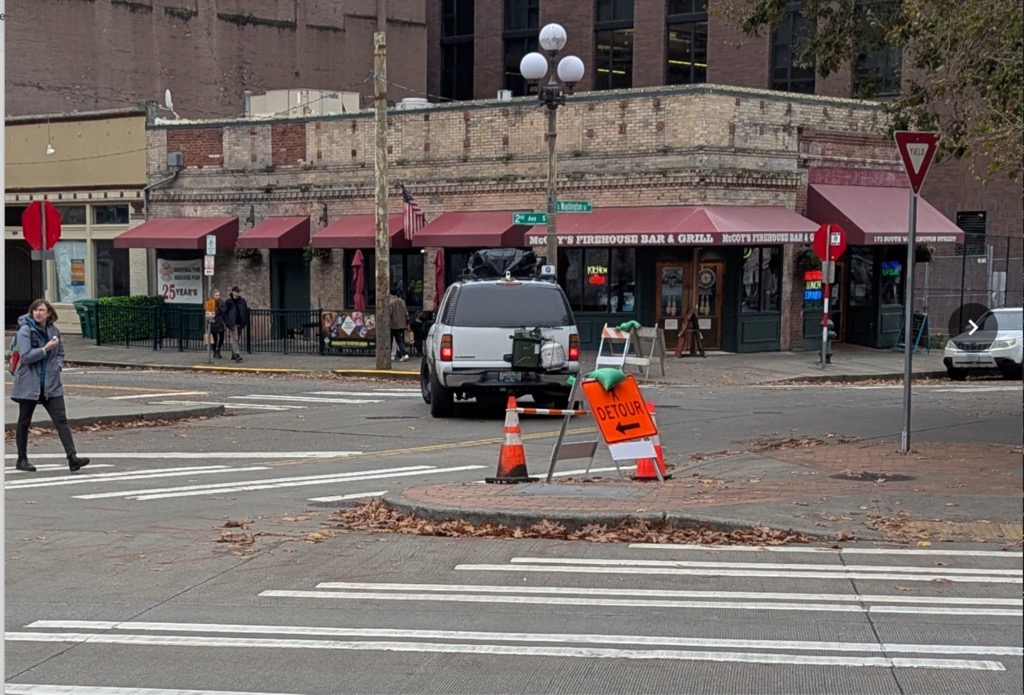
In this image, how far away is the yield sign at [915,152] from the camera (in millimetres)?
12805

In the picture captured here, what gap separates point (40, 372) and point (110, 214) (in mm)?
28576

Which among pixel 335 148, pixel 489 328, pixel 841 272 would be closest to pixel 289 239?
pixel 335 148

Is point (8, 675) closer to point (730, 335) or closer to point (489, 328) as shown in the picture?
point (489, 328)

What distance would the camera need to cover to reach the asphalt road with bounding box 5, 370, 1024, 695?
6.34 meters

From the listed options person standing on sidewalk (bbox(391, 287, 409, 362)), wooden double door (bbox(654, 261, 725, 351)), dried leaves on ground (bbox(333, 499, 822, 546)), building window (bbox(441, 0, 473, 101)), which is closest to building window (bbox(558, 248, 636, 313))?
wooden double door (bbox(654, 261, 725, 351))

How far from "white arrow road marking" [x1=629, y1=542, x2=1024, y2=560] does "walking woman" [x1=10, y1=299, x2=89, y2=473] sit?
292 inches

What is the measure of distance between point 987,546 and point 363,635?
15.5ft

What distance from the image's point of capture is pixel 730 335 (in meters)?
31.5

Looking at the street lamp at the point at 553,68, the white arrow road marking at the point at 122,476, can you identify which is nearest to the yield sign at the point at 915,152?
the white arrow road marking at the point at 122,476

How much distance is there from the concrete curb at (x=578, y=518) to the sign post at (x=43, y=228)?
20.6 metres

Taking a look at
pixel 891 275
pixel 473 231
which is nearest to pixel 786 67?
pixel 891 275

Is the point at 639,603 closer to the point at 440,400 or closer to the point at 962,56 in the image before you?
the point at 962,56

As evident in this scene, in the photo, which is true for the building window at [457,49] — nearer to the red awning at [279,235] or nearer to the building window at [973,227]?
the building window at [973,227]

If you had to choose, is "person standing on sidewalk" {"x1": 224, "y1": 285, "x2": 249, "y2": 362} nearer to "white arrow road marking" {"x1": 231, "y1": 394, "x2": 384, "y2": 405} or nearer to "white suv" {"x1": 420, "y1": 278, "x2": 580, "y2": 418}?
"white arrow road marking" {"x1": 231, "y1": 394, "x2": 384, "y2": 405}
